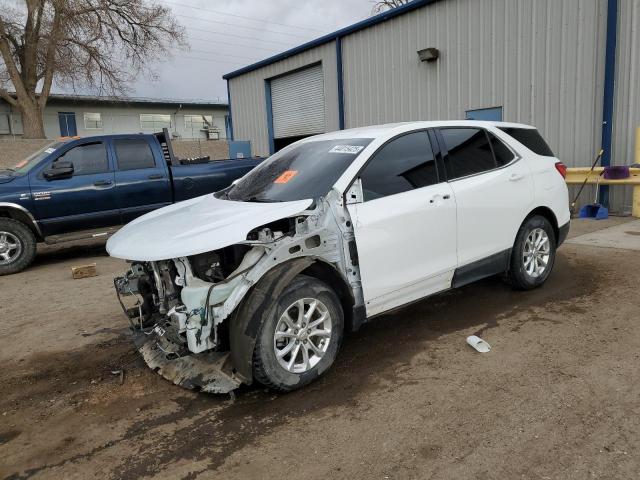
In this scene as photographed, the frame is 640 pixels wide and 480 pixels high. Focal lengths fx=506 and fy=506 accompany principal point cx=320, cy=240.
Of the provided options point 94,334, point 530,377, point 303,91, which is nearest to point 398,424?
point 530,377

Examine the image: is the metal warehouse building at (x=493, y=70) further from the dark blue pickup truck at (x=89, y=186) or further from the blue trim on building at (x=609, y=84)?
the dark blue pickup truck at (x=89, y=186)

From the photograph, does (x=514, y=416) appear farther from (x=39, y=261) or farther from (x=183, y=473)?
(x=39, y=261)

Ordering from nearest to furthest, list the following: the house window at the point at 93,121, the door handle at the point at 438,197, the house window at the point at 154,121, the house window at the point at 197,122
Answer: the door handle at the point at 438,197 < the house window at the point at 93,121 < the house window at the point at 154,121 < the house window at the point at 197,122

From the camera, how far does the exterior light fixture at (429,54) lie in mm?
11820

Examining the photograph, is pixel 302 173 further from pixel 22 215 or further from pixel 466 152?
pixel 22 215

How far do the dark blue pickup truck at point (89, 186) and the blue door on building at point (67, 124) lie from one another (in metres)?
29.7

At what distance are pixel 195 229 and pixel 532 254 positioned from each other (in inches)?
132

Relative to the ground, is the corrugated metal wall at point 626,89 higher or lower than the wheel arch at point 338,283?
higher

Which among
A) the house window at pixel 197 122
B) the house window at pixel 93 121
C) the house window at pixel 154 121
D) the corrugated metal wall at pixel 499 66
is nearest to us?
the corrugated metal wall at pixel 499 66

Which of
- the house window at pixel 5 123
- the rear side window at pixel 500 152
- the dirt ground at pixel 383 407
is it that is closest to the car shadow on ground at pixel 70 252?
the dirt ground at pixel 383 407

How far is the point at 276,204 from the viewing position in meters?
3.58

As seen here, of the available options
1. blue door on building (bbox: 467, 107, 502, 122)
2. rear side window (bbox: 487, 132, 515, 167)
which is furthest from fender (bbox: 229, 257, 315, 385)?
blue door on building (bbox: 467, 107, 502, 122)

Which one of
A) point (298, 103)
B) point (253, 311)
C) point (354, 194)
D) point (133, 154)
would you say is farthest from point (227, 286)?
point (298, 103)

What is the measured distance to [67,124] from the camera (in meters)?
34.5
